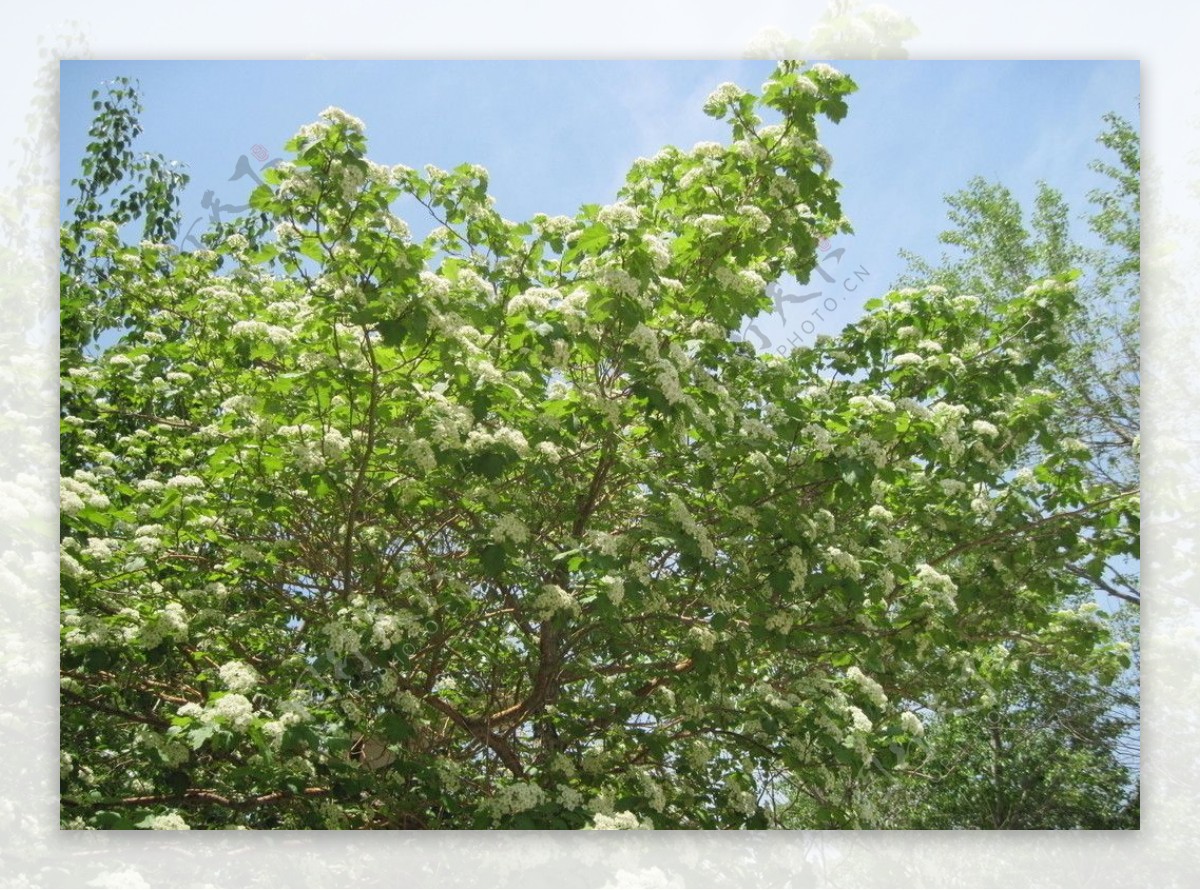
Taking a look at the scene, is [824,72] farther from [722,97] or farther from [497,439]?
[497,439]

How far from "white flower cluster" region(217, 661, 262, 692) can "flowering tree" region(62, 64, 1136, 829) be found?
0.10 ft

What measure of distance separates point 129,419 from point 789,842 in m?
2.85

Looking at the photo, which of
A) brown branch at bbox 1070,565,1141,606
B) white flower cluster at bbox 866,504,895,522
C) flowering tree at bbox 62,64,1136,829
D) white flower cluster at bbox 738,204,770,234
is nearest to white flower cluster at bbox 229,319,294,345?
flowering tree at bbox 62,64,1136,829

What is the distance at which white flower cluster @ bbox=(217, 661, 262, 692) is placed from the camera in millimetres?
3230

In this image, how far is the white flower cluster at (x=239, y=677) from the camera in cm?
323

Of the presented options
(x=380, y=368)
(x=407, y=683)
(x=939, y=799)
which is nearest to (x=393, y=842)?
(x=407, y=683)

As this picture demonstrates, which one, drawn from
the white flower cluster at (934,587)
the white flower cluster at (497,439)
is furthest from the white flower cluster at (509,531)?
the white flower cluster at (934,587)

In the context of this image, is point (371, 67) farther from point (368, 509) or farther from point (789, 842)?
point (789, 842)

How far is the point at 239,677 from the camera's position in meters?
3.24

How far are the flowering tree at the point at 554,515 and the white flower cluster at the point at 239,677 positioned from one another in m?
0.03

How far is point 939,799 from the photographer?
3947 mm

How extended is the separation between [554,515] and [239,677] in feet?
3.63

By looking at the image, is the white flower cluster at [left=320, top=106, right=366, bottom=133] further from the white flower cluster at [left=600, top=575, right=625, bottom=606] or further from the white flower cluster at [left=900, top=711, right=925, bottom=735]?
the white flower cluster at [left=900, top=711, right=925, bottom=735]

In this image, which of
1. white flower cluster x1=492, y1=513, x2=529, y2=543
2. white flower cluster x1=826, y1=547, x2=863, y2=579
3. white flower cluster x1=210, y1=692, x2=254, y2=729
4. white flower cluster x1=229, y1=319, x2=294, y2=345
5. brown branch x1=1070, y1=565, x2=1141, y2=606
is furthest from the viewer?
brown branch x1=1070, y1=565, x2=1141, y2=606
